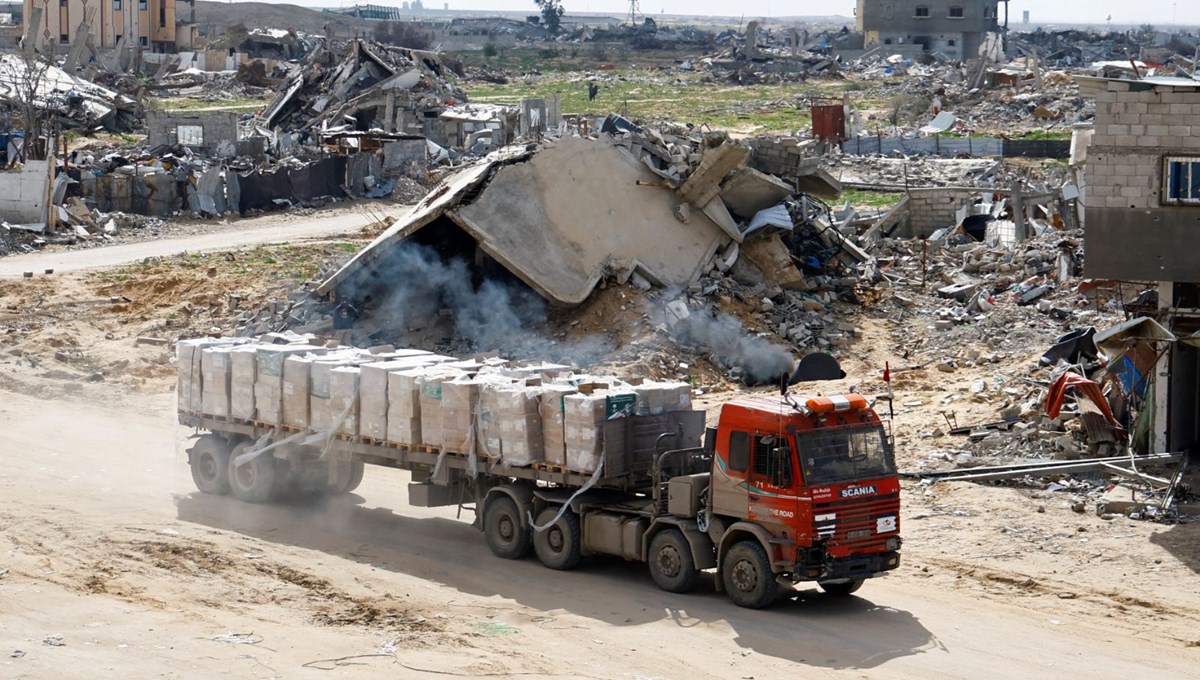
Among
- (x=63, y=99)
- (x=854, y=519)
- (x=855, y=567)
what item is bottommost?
(x=855, y=567)

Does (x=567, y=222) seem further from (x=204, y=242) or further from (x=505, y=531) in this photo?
(x=204, y=242)

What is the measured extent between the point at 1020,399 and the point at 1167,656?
329 inches

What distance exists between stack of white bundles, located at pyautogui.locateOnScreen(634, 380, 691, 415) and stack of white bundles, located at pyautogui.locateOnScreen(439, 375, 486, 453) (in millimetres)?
1777

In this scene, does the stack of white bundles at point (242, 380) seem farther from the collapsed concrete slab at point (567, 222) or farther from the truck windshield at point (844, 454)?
the collapsed concrete slab at point (567, 222)

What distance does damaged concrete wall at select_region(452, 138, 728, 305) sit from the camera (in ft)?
90.9

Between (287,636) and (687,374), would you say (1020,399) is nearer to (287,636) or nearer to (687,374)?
(687,374)

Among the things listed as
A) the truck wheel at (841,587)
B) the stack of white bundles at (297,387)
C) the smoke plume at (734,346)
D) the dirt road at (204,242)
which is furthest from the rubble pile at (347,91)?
the truck wheel at (841,587)

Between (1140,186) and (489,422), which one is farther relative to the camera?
(1140,186)

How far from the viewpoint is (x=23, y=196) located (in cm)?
3872

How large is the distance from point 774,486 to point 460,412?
3991 millimetres

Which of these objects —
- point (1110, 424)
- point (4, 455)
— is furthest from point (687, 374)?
point (4, 455)

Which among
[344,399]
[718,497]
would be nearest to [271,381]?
[344,399]

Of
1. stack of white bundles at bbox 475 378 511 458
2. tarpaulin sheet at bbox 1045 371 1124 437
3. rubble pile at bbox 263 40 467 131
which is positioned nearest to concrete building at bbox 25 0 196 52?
rubble pile at bbox 263 40 467 131

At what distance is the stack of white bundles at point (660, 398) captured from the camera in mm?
16625
